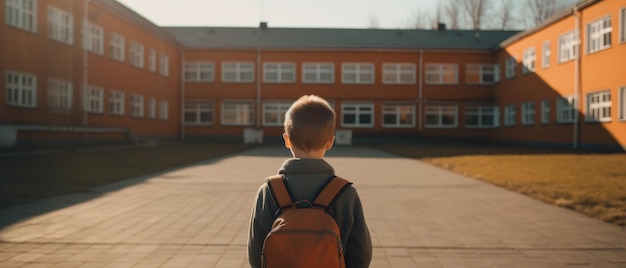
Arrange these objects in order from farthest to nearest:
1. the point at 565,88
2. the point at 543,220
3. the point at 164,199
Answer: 1. the point at 565,88
2. the point at 164,199
3. the point at 543,220

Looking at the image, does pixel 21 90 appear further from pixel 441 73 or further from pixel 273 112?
pixel 441 73

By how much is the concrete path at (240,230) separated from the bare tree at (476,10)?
48.8 meters

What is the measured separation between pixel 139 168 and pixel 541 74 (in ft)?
85.0

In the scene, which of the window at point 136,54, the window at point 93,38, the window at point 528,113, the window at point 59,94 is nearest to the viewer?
the window at point 59,94

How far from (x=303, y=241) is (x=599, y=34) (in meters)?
28.5

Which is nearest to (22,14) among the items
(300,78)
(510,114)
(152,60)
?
(152,60)

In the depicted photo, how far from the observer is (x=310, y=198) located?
2.48 meters

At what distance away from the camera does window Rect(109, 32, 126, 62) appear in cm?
3278

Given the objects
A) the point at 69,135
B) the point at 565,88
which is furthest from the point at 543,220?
the point at 565,88

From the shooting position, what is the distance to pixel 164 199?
31.8 feet

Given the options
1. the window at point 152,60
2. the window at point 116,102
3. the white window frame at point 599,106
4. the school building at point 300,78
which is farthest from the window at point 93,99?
the white window frame at point 599,106

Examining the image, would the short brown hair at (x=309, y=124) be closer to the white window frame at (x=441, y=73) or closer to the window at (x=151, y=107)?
the window at (x=151, y=107)

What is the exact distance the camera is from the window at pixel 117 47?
1291 inches

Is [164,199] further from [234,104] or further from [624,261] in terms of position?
[234,104]
